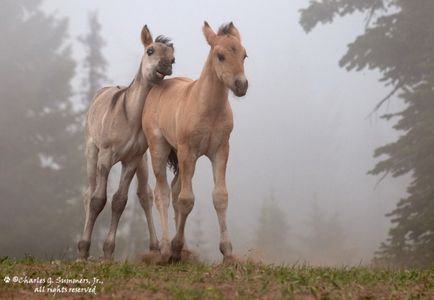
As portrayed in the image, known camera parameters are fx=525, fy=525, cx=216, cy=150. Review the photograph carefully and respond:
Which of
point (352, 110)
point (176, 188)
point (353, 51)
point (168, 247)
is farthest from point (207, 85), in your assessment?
point (352, 110)

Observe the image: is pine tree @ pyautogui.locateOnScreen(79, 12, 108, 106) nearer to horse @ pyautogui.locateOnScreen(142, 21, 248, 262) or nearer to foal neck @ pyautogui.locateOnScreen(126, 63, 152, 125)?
foal neck @ pyautogui.locateOnScreen(126, 63, 152, 125)

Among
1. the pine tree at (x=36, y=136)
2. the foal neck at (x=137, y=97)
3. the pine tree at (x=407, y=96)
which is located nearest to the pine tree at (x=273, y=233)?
the pine tree at (x=36, y=136)

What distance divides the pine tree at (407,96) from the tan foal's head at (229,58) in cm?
900

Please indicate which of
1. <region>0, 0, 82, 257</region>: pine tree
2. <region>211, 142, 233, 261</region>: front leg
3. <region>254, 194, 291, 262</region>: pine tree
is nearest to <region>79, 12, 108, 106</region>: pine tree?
<region>0, 0, 82, 257</region>: pine tree

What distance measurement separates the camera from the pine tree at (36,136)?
21188 millimetres

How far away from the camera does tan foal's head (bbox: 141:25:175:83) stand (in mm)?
9211

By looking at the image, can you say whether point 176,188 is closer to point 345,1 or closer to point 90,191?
point 90,191

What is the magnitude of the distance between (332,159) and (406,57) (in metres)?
107

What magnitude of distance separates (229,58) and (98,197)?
→ 3793 mm

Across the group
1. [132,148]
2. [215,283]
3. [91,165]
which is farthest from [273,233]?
[215,283]

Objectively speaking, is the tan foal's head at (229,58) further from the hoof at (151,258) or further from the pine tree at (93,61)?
the pine tree at (93,61)

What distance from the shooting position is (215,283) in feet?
18.8

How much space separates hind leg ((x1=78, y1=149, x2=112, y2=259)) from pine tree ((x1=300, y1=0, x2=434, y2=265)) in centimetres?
893

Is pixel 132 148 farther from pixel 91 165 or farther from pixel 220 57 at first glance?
pixel 220 57
